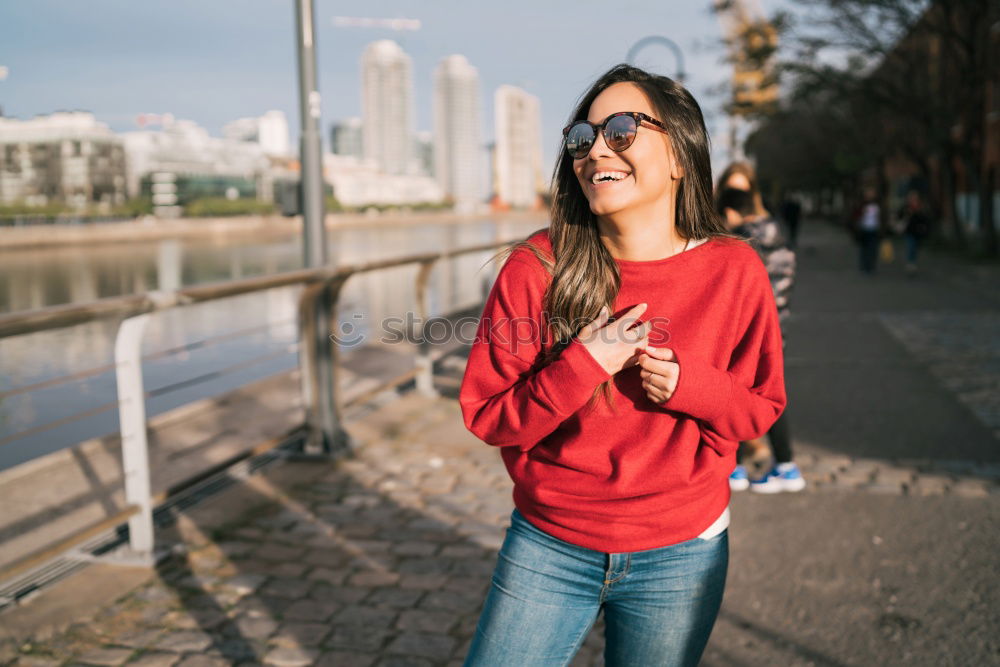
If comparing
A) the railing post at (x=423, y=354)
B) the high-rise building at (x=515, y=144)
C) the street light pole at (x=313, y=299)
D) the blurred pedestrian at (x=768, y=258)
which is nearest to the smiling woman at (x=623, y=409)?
the blurred pedestrian at (x=768, y=258)

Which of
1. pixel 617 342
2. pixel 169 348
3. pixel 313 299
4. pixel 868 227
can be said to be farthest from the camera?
pixel 868 227

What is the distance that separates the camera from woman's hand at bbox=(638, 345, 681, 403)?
1.61 meters

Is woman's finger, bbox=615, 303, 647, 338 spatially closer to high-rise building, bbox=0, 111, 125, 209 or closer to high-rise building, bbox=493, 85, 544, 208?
high-rise building, bbox=0, 111, 125, 209

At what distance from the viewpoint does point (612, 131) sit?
173 cm

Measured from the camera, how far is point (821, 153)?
4809 cm

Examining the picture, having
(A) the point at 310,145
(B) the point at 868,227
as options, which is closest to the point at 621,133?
(A) the point at 310,145

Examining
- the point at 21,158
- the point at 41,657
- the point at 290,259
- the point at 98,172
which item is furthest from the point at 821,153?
the point at 98,172

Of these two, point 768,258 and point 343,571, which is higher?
point 768,258

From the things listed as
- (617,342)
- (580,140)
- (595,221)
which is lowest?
(617,342)

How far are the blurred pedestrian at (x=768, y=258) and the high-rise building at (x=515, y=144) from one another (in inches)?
6126

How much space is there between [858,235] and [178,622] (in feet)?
63.0

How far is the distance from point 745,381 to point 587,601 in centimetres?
54

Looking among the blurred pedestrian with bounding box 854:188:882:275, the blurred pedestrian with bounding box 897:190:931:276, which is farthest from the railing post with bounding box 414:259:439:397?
the blurred pedestrian with bounding box 897:190:931:276

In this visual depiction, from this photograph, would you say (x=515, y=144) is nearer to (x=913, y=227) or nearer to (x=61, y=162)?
(x=61, y=162)
